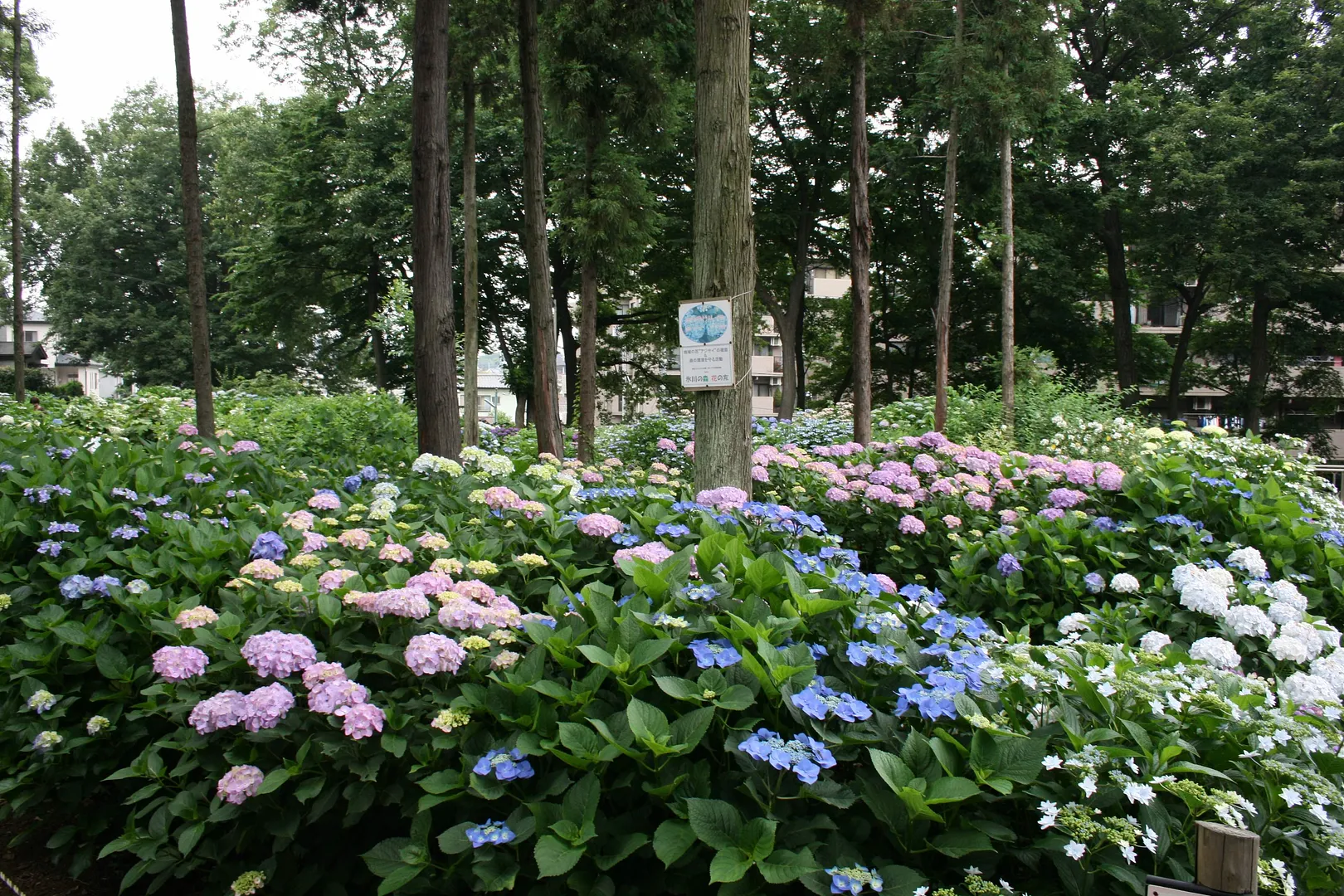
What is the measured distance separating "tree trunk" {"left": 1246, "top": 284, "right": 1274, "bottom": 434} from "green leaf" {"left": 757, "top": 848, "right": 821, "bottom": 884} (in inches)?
1230

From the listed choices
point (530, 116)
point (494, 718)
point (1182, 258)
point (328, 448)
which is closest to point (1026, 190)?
point (1182, 258)

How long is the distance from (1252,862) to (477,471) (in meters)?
3.91

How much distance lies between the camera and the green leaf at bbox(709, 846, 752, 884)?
1677mm

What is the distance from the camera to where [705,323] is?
4844 mm

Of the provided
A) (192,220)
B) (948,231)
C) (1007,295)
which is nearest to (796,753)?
(192,220)

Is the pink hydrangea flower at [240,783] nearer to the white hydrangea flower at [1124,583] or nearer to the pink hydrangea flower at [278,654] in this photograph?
the pink hydrangea flower at [278,654]

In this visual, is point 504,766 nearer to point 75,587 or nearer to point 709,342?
point 75,587

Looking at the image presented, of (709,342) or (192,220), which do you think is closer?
(709,342)

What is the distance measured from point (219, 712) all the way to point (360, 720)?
380 mm

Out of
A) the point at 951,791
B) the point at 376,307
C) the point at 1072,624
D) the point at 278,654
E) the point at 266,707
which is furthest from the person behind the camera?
the point at 376,307

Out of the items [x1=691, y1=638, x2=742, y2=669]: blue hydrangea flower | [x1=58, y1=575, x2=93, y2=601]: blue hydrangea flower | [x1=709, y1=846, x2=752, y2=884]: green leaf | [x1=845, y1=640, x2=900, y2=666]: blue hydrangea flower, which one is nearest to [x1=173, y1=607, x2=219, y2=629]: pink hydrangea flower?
[x1=58, y1=575, x2=93, y2=601]: blue hydrangea flower

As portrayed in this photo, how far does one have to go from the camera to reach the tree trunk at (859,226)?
12.2 metres

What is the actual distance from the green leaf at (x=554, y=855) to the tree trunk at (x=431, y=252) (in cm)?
491

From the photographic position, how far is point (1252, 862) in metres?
1.49
